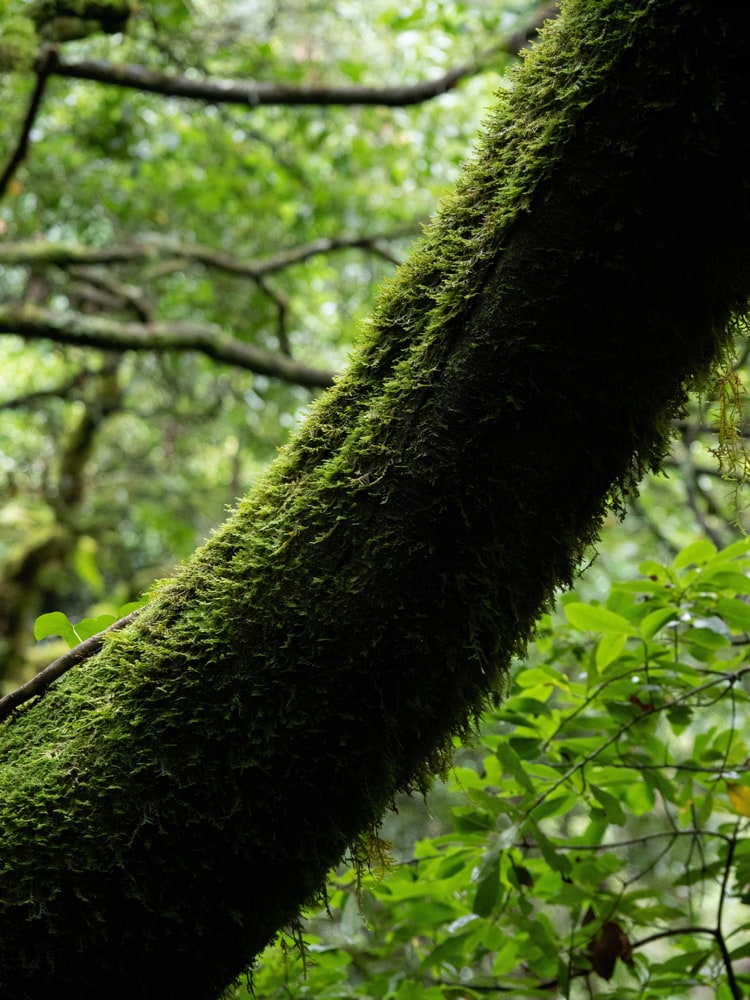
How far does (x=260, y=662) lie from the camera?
1.07 meters

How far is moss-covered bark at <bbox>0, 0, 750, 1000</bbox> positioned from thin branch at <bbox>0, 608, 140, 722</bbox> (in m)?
0.14

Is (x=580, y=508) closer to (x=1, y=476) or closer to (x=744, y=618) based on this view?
(x=744, y=618)

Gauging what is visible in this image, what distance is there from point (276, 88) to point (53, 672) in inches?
189

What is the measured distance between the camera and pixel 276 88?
518 cm

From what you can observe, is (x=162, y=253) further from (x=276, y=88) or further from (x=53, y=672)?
(x=53, y=672)

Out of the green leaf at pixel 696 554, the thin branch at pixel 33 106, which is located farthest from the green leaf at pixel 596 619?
the thin branch at pixel 33 106

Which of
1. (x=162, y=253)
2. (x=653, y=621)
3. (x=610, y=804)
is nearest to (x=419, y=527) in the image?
(x=653, y=621)

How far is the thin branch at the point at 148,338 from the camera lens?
5152mm

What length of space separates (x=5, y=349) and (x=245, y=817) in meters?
11.2

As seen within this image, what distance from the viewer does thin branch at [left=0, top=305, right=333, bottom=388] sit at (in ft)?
16.9

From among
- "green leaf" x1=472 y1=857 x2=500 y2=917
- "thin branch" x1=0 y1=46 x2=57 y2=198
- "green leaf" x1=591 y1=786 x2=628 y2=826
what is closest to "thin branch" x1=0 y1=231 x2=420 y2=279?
"thin branch" x1=0 y1=46 x2=57 y2=198

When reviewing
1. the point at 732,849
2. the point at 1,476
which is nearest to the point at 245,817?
the point at 732,849

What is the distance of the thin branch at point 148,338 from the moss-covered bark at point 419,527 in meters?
4.09

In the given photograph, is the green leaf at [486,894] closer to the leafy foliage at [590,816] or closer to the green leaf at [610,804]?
the leafy foliage at [590,816]
